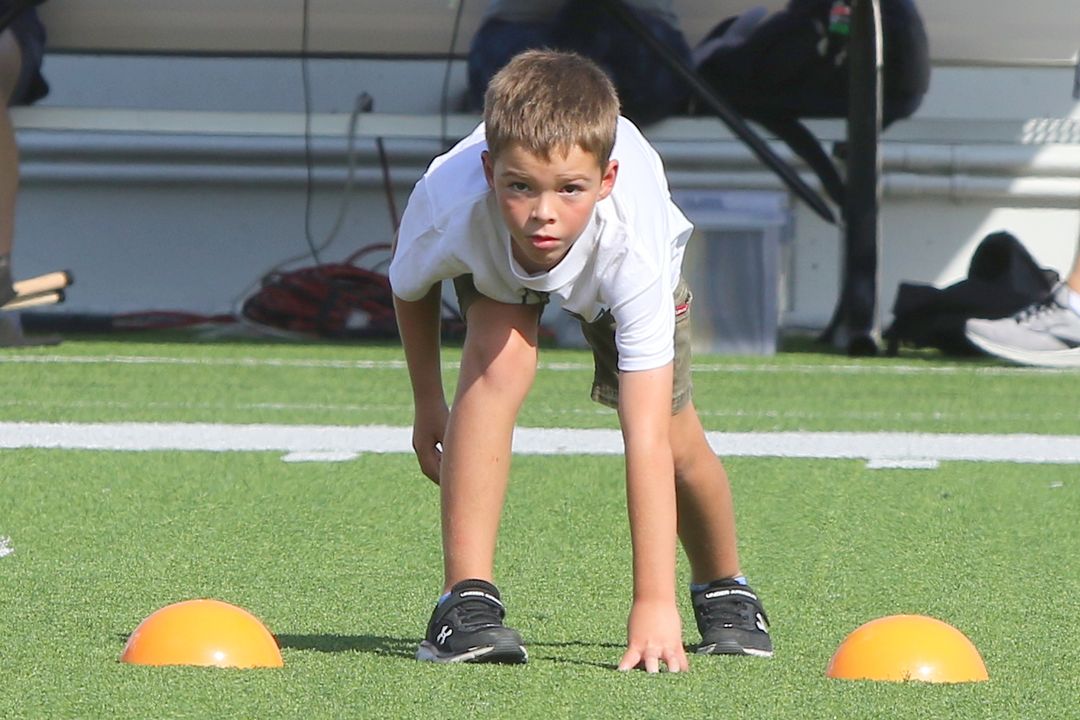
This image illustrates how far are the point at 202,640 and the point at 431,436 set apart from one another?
0.56 m

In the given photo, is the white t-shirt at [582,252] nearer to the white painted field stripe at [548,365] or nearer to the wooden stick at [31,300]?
the white painted field stripe at [548,365]

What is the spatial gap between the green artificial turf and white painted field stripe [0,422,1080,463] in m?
0.12

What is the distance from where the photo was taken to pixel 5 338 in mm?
6504

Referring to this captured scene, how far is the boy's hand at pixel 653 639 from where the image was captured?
238 cm

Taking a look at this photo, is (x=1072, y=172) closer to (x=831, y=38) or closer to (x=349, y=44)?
(x=831, y=38)

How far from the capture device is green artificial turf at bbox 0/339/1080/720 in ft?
7.43

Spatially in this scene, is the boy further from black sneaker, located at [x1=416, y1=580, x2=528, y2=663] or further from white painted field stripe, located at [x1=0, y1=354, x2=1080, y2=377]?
white painted field stripe, located at [x1=0, y1=354, x2=1080, y2=377]

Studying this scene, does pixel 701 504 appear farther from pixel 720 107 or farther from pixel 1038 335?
pixel 720 107

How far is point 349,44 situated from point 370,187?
0.60 meters

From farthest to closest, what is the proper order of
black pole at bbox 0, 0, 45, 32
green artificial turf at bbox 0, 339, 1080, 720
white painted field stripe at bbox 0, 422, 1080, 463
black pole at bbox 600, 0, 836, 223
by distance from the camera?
black pole at bbox 600, 0, 836, 223 < black pole at bbox 0, 0, 45, 32 < white painted field stripe at bbox 0, 422, 1080, 463 < green artificial turf at bbox 0, 339, 1080, 720

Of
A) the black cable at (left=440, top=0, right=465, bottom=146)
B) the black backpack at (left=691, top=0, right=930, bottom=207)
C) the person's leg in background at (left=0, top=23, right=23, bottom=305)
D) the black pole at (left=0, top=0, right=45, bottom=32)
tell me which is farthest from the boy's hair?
the black cable at (left=440, top=0, right=465, bottom=146)

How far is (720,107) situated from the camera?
6.66 metres

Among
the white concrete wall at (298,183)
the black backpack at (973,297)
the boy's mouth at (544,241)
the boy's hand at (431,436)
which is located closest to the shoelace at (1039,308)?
the black backpack at (973,297)

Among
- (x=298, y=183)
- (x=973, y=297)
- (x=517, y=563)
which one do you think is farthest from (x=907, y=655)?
(x=298, y=183)
